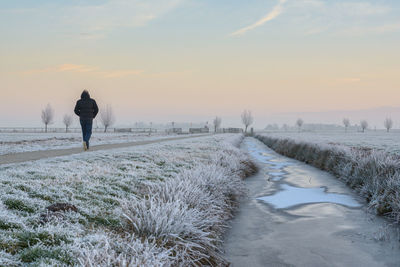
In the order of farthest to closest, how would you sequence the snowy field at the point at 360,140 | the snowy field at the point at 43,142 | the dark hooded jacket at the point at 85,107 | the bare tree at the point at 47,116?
the bare tree at the point at 47,116 < the snowy field at the point at 360,140 < the snowy field at the point at 43,142 < the dark hooded jacket at the point at 85,107

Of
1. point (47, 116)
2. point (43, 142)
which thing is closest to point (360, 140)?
point (43, 142)

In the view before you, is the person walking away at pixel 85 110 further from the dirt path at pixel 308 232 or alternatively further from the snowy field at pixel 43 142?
the dirt path at pixel 308 232

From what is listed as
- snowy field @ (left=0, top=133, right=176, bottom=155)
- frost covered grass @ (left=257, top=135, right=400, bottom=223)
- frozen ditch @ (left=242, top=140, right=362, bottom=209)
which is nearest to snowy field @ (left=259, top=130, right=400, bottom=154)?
frost covered grass @ (left=257, top=135, right=400, bottom=223)

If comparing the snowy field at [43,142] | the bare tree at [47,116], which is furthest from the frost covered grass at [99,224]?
the bare tree at [47,116]

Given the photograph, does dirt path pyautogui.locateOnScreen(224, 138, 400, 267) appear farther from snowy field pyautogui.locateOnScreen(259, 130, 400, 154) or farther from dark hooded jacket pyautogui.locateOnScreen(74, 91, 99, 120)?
snowy field pyautogui.locateOnScreen(259, 130, 400, 154)

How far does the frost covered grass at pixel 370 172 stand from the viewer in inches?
237

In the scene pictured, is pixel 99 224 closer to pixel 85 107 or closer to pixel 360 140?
pixel 85 107

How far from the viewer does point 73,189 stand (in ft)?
16.1

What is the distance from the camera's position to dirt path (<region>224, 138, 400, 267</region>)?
4.09m

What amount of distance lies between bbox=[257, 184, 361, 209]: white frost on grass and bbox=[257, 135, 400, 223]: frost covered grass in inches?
18.7

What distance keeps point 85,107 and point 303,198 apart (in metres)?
8.31

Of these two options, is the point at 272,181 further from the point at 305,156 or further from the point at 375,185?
the point at 305,156

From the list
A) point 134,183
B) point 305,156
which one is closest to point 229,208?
point 134,183

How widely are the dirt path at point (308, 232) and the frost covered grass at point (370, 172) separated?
12.0 inches
